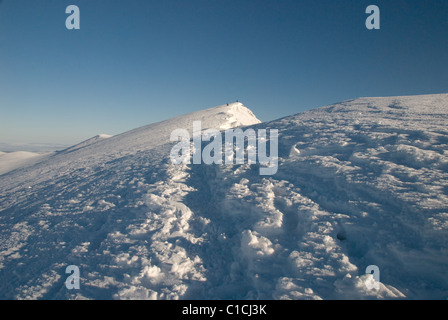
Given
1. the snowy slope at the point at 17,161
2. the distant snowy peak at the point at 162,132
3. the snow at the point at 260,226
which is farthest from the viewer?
the snowy slope at the point at 17,161

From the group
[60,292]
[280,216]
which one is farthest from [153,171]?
[280,216]

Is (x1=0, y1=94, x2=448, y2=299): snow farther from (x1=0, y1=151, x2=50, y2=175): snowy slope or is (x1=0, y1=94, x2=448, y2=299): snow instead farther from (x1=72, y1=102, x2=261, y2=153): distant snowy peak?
(x1=0, y1=151, x2=50, y2=175): snowy slope

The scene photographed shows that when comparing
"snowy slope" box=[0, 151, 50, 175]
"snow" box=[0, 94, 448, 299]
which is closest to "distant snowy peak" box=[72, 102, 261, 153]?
"snow" box=[0, 94, 448, 299]

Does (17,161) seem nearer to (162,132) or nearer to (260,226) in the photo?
(162,132)

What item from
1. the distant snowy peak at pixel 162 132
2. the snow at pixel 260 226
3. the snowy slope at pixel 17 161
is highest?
the distant snowy peak at pixel 162 132

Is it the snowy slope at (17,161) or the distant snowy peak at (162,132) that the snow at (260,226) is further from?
the snowy slope at (17,161)

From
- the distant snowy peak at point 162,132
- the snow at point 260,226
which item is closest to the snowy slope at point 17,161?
the distant snowy peak at point 162,132

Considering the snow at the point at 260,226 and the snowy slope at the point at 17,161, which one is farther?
the snowy slope at the point at 17,161

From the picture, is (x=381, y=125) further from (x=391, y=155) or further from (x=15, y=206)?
(x=15, y=206)
